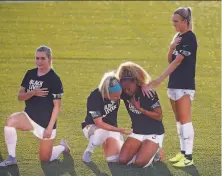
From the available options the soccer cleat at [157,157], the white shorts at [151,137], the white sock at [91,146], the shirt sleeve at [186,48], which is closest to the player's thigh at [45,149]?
the white sock at [91,146]

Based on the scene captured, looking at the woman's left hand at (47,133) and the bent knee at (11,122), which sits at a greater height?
the bent knee at (11,122)

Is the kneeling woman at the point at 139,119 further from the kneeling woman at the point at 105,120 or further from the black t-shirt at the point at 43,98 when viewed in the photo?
the black t-shirt at the point at 43,98

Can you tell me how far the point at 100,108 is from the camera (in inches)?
313

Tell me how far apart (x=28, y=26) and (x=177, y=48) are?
7.39m

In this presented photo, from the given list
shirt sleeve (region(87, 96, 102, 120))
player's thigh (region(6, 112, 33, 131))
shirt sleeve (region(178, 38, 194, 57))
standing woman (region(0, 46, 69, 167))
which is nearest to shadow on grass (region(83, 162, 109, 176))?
standing woman (region(0, 46, 69, 167))

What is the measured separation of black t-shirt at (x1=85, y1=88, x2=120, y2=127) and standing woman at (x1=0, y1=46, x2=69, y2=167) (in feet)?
1.19

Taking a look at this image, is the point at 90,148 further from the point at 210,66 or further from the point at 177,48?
the point at 210,66

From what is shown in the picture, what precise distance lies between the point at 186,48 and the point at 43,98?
1.71 meters

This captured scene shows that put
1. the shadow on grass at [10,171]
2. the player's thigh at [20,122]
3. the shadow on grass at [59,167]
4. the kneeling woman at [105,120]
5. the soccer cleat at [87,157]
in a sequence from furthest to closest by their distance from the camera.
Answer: the soccer cleat at [87,157] → the player's thigh at [20,122] → the kneeling woman at [105,120] → the shadow on grass at [59,167] → the shadow on grass at [10,171]

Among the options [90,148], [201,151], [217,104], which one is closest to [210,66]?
[217,104]

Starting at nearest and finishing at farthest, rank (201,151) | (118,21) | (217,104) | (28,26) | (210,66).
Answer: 1. (201,151)
2. (217,104)
3. (210,66)
4. (28,26)
5. (118,21)

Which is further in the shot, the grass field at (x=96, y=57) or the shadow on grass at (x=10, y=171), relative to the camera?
the grass field at (x=96, y=57)

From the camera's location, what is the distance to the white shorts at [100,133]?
8.04 m

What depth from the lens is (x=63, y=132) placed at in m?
9.02
